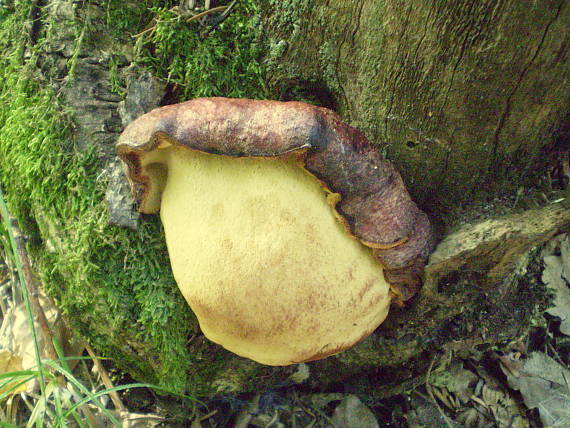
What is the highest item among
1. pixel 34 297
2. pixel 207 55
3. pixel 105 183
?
pixel 207 55

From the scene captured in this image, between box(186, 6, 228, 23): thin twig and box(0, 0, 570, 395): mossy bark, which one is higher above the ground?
box(186, 6, 228, 23): thin twig

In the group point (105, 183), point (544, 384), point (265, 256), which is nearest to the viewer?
point (265, 256)

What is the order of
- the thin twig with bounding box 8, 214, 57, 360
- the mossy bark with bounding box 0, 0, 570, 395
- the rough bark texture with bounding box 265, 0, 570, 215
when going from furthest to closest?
the thin twig with bounding box 8, 214, 57, 360 → the mossy bark with bounding box 0, 0, 570, 395 → the rough bark texture with bounding box 265, 0, 570, 215

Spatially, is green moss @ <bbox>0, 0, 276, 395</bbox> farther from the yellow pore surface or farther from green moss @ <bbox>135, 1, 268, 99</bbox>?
the yellow pore surface

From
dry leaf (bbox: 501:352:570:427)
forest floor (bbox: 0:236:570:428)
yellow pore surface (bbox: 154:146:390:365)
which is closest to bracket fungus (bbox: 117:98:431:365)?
yellow pore surface (bbox: 154:146:390:365)

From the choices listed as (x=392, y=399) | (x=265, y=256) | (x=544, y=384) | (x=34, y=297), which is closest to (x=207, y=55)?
(x=265, y=256)

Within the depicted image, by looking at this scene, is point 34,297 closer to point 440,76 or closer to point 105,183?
point 105,183

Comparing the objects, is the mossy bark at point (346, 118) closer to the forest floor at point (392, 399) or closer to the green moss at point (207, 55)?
the green moss at point (207, 55)
